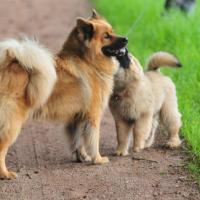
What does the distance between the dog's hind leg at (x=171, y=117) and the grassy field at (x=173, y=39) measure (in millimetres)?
113

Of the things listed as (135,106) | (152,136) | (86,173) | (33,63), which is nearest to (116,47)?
(135,106)

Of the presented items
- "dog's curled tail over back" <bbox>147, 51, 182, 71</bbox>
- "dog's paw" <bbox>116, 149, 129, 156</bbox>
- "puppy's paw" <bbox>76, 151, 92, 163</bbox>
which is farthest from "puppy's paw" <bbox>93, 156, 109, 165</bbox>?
"dog's curled tail over back" <bbox>147, 51, 182, 71</bbox>

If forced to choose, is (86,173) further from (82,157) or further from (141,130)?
(141,130)

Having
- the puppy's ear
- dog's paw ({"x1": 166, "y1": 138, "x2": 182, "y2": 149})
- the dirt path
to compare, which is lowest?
the dirt path

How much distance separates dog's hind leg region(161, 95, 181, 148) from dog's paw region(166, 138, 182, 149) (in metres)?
0.03

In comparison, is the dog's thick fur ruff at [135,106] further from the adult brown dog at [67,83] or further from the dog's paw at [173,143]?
the adult brown dog at [67,83]

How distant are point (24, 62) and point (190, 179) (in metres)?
1.88

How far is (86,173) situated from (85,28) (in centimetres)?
145

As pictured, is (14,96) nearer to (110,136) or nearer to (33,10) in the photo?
(110,136)

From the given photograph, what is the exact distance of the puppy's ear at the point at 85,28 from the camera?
714cm

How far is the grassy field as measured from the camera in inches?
329

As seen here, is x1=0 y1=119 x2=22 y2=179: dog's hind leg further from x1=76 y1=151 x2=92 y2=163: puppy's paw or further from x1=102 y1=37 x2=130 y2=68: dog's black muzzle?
x1=102 y1=37 x2=130 y2=68: dog's black muzzle

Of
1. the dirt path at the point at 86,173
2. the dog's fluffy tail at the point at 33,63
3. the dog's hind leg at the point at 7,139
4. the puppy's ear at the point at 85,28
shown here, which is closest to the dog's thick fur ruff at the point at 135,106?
the dirt path at the point at 86,173

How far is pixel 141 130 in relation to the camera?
7781 mm
